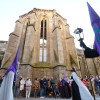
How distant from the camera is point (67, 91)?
265 inches

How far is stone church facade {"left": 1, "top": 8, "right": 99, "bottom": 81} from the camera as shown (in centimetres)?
952

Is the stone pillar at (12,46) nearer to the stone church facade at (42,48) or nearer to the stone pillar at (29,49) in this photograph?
the stone church facade at (42,48)

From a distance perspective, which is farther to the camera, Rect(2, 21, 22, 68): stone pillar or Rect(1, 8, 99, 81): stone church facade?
Rect(2, 21, 22, 68): stone pillar

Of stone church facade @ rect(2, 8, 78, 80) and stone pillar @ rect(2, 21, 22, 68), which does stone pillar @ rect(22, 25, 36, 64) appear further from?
stone pillar @ rect(2, 21, 22, 68)

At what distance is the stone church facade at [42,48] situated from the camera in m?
9.52

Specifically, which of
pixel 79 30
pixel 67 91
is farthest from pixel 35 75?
pixel 79 30

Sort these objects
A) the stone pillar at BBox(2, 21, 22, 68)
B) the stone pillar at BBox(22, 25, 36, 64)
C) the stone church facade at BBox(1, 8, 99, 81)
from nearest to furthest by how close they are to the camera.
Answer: the stone pillar at BBox(22, 25, 36, 64)
the stone church facade at BBox(1, 8, 99, 81)
the stone pillar at BBox(2, 21, 22, 68)

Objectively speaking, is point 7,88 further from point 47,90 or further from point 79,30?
point 47,90

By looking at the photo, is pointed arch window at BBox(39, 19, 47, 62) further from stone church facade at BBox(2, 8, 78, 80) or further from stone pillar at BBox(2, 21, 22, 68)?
stone pillar at BBox(2, 21, 22, 68)

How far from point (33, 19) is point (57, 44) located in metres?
5.96

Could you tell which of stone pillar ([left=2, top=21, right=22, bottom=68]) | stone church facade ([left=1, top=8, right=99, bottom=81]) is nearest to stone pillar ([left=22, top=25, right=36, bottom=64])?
stone church facade ([left=1, top=8, right=99, bottom=81])

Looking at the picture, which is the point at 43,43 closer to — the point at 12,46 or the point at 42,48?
the point at 42,48

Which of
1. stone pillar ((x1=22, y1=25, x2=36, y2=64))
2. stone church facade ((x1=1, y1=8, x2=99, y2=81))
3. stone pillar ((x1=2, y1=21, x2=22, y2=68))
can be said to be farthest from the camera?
stone pillar ((x1=2, y1=21, x2=22, y2=68))

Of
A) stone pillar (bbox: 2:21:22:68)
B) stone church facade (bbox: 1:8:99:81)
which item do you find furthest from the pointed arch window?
stone pillar (bbox: 2:21:22:68)
